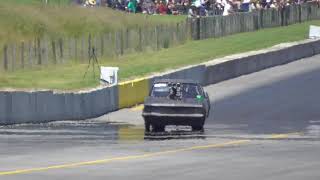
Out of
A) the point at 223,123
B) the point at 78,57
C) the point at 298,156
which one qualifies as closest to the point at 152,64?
the point at 78,57

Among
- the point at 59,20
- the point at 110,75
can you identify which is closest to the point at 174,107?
the point at 110,75

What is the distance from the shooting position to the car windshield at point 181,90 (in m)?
28.4

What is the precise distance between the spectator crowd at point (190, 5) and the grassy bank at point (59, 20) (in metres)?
1.40

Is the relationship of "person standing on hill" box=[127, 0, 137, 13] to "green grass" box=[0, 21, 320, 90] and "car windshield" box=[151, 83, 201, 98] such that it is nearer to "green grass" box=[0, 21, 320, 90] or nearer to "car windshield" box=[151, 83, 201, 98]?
"green grass" box=[0, 21, 320, 90]

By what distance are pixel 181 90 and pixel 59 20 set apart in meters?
28.2

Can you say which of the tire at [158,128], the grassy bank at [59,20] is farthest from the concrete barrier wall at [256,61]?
the tire at [158,128]

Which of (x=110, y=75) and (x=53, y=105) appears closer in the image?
(x=53, y=105)

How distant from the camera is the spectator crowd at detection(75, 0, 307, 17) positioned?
60031 mm

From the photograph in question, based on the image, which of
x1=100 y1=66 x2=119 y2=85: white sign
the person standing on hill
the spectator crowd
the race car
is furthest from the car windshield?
the person standing on hill

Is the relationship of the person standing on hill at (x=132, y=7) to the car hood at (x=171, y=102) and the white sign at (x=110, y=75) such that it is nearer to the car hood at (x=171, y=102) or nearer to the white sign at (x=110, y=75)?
the white sign at (x=110, y=75)

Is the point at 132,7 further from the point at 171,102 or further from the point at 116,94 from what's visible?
the point at 171,102

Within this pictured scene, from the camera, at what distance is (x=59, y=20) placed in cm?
5575

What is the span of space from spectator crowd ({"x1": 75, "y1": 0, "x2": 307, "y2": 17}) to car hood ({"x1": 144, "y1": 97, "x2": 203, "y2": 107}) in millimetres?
30021

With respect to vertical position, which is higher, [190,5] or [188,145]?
[190,5]
